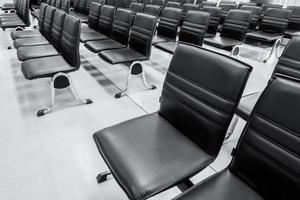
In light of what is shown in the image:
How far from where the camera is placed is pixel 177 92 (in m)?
1.23

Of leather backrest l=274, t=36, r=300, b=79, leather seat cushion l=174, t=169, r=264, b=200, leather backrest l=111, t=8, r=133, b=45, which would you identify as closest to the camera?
leather seat cushion l=174, t=169, r=264, b=200

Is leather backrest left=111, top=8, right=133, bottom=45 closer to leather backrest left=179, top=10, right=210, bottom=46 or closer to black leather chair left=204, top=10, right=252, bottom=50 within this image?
leather backrest left=179, top=10, right=210, bottom=46

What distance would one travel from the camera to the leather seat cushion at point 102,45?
2.62 metres

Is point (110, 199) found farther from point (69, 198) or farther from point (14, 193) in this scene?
point (14, 193)

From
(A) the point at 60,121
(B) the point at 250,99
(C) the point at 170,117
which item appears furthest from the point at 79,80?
(B) the point at 250,99

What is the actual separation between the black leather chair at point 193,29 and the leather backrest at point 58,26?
1.19 metres

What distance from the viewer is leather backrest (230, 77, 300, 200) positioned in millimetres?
767

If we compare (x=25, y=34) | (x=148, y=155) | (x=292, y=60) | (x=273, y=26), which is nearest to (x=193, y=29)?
(x=292, y=60)

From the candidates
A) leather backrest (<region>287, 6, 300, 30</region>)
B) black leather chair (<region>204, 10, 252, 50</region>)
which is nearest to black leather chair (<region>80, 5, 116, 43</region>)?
black leather chair (<region>204, 10, 252, 50</region>)

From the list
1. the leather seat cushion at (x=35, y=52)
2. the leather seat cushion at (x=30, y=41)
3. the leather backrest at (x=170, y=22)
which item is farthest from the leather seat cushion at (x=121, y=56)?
the leather seat cushion at (x=30, y=41)

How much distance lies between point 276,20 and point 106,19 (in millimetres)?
2777

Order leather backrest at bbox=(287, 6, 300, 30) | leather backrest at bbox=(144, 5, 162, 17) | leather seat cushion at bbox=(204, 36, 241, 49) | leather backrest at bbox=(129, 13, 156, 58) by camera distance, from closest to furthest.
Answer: leather backrest at bbox=(129, 13, 156, 58)
leather seat cushion at bbox=(204, 36, 241, 49)
leather backrest at bbox=(144, 5, 162, 17)
leather backrest at bbox=(287, 6, 300, 30)

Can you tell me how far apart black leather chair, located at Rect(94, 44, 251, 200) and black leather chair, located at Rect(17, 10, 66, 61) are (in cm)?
161

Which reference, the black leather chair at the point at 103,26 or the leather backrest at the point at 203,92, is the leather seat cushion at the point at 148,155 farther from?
the black leather chair at the point at 103,26
